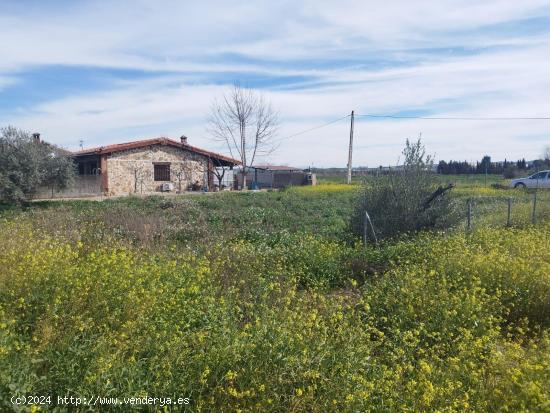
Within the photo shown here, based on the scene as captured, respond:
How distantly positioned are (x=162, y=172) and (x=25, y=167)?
13.0 meters

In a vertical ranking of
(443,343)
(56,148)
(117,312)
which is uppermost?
(56,148)

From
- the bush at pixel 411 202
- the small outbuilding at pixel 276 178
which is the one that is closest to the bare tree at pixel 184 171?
the small outbuilding at pixel 276 178

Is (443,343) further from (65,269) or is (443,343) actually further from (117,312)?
(65,269)

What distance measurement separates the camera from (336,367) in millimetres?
3699

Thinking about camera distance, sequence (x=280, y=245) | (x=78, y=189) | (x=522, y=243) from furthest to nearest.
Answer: (x=78, y=189) < (x=280, y=245) < (x=522, y=243)

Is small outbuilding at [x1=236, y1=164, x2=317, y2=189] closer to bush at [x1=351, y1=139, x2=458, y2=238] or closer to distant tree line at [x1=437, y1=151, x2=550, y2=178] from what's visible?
distant tree line at [x1=437, y1=151, x2=550, y2=178]

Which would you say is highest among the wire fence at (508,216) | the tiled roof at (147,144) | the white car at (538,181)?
the tiled roof at (147,144)

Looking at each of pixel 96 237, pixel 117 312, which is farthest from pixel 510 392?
pixel 96 237

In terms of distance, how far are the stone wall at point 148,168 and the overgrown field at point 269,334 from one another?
23740 millimetres

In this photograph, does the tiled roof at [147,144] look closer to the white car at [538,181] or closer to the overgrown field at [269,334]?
the white car at [538,181]

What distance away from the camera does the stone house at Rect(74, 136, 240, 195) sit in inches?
1165

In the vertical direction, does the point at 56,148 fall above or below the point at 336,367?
above

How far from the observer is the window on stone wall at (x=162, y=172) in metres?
32.5

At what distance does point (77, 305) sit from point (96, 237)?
4.28 meters
